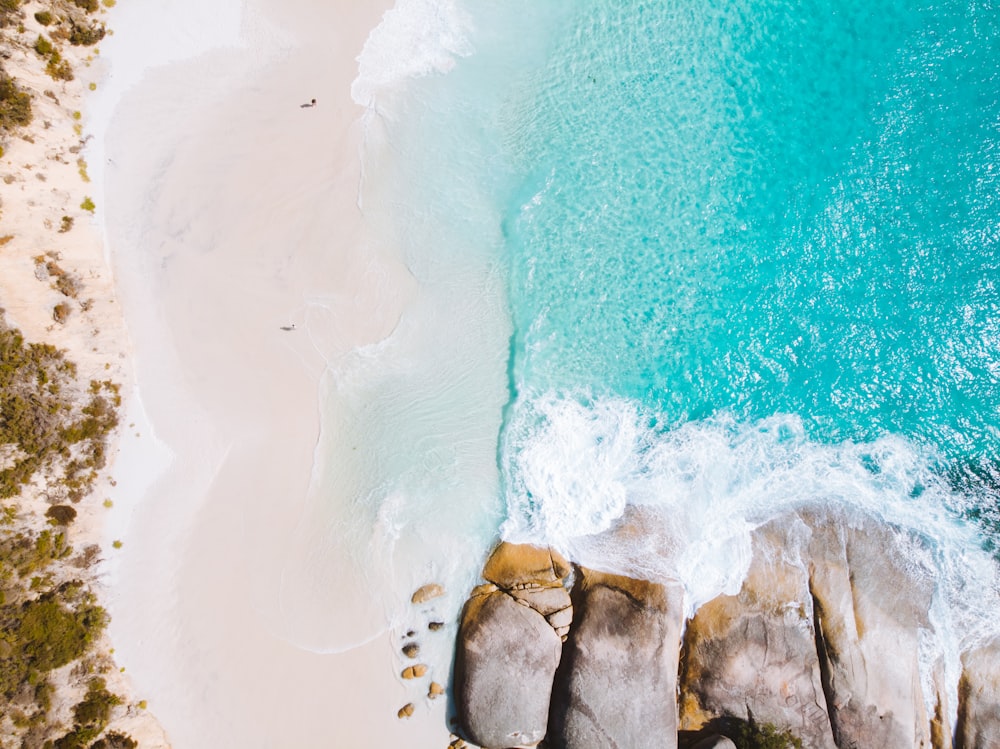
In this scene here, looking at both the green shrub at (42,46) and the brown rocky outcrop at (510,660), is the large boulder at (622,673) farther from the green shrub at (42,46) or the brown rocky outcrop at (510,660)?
the green shrub at (42,46)

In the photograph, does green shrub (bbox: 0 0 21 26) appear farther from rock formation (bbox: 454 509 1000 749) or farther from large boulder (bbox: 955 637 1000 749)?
large boulder (bbox: 955 637 1000 749)

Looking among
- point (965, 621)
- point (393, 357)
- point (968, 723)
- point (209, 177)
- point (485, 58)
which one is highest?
point (485, 58)

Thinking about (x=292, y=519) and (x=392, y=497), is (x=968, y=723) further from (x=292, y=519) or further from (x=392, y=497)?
(x=292, y=519)

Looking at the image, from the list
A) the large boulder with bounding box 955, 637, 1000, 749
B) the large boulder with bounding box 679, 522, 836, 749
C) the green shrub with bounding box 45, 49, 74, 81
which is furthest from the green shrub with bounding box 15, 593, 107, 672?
the large boulder with bounding box 955, 637, 1000, 749

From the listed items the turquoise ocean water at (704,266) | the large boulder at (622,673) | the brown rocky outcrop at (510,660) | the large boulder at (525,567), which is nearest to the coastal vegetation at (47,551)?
the turquoise ocean water at (704,266)

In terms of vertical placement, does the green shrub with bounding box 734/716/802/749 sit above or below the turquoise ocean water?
below

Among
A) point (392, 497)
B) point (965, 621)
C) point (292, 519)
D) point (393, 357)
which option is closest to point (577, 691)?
point (392, 497)
